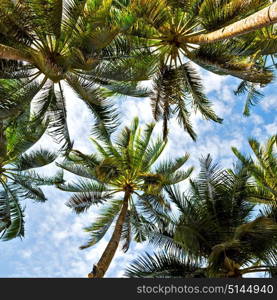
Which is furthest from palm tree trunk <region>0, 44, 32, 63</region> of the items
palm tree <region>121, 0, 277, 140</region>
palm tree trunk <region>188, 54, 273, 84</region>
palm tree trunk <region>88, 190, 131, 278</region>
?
palm tree trunk <region>88, 190, 131, 278</region>

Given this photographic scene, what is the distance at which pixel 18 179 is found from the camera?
16562mm

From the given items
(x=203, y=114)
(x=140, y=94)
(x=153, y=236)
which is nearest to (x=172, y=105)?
(x=203, y=114)

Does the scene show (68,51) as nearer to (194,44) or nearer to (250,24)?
(194,44)

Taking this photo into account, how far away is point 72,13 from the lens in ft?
35.1

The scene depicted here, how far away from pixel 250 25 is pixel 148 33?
5028 millimetres

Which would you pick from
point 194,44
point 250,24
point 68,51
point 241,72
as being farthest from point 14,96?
point 250,24

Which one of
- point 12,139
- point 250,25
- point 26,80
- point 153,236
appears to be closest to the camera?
point 250,25

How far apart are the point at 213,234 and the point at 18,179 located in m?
7.98

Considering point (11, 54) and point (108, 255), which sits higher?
point (11, 54)

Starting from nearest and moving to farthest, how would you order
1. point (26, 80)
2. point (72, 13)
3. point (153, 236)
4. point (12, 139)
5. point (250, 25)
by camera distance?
point (250, 25) < point (72, 13) < point (26, 80) < point (153, 236) < point (12, 139)

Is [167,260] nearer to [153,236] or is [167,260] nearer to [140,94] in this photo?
[153,236]

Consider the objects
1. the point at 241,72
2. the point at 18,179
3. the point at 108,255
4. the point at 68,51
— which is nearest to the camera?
the point at 68,51

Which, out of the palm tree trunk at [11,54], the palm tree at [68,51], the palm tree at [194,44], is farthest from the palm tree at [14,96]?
the palm tree at [194,44]

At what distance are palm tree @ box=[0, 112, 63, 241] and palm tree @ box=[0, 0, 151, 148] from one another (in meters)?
2.50
